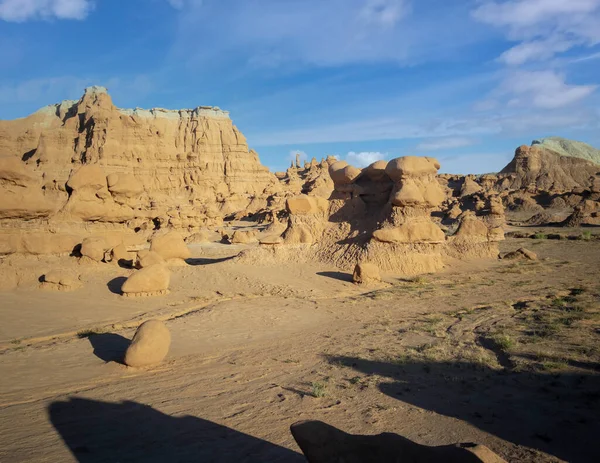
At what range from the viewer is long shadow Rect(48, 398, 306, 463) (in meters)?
3.49

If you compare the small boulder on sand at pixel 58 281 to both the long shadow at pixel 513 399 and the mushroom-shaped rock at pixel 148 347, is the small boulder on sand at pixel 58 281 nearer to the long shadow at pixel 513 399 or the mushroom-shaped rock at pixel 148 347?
the mushroom-shaped rock at pixel 148 347

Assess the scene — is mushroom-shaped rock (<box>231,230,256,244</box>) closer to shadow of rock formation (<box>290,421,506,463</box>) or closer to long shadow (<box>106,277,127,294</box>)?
long shadow (<box>106,277,127,294</box>)

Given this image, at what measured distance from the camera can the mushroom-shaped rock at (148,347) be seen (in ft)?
19.5

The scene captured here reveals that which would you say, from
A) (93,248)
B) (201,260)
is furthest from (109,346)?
(201,260)

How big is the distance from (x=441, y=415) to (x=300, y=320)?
16.7 ft

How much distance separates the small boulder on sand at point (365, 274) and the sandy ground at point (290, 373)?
1.57 meters

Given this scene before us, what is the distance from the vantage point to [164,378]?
5602 mm

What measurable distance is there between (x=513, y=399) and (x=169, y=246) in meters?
12.0

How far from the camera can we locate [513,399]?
14.5 ft

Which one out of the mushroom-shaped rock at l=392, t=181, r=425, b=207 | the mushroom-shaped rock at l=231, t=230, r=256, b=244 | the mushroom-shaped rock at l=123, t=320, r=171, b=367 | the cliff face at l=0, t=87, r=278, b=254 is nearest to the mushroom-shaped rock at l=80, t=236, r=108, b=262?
the cliff face at l=0, t=87, r=278, b=254

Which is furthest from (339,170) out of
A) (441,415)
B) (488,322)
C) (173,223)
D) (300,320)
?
(173,223)

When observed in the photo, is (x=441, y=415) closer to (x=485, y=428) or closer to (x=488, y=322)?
(x=485, y=428)

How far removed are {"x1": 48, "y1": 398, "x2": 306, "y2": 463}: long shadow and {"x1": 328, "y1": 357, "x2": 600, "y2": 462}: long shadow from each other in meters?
1.95

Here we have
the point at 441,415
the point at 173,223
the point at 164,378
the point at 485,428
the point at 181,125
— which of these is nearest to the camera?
the point at 485,428
